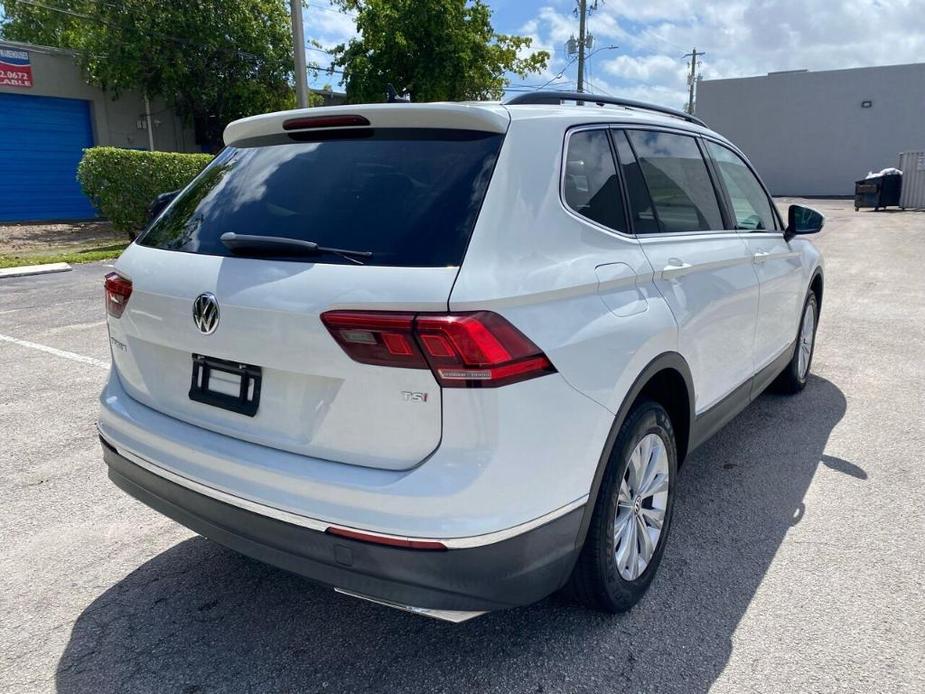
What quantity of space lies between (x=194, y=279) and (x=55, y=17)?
29166mm

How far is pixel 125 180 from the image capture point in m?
15.1

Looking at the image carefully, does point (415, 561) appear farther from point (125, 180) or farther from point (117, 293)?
point (125, 180)

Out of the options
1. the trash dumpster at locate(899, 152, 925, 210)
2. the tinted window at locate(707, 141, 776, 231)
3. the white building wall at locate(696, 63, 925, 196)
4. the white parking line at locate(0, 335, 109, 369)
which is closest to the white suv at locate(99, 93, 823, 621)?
the tinted window at locate(707, 141, 776, 231)

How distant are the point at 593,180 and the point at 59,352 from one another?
5672 mm

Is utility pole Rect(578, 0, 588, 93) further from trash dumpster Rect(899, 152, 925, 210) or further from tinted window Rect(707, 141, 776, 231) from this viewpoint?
tinted window Rect(707, 141, 776, 231)

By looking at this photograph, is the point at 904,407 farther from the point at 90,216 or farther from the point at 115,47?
the point at 90,216

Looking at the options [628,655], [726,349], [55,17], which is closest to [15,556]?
[628,655]

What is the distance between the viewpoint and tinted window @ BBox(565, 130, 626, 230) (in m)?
2.54

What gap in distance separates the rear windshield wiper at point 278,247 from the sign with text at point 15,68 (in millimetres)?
21969

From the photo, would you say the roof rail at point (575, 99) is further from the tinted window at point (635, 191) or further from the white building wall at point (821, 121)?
the white building wall at point (821, 121)

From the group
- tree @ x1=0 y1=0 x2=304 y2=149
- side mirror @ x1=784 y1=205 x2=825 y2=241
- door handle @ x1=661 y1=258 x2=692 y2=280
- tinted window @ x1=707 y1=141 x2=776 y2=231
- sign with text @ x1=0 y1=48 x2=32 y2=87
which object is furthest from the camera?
tree @ x1=0 y1=0 x2=304 y2=149

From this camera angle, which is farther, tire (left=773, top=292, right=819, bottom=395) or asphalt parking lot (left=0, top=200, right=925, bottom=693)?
tire (left=773, top=292, right=819, bottom=395)

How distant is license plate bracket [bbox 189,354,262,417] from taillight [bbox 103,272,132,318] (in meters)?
0.49

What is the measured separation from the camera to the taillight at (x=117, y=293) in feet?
8.83
